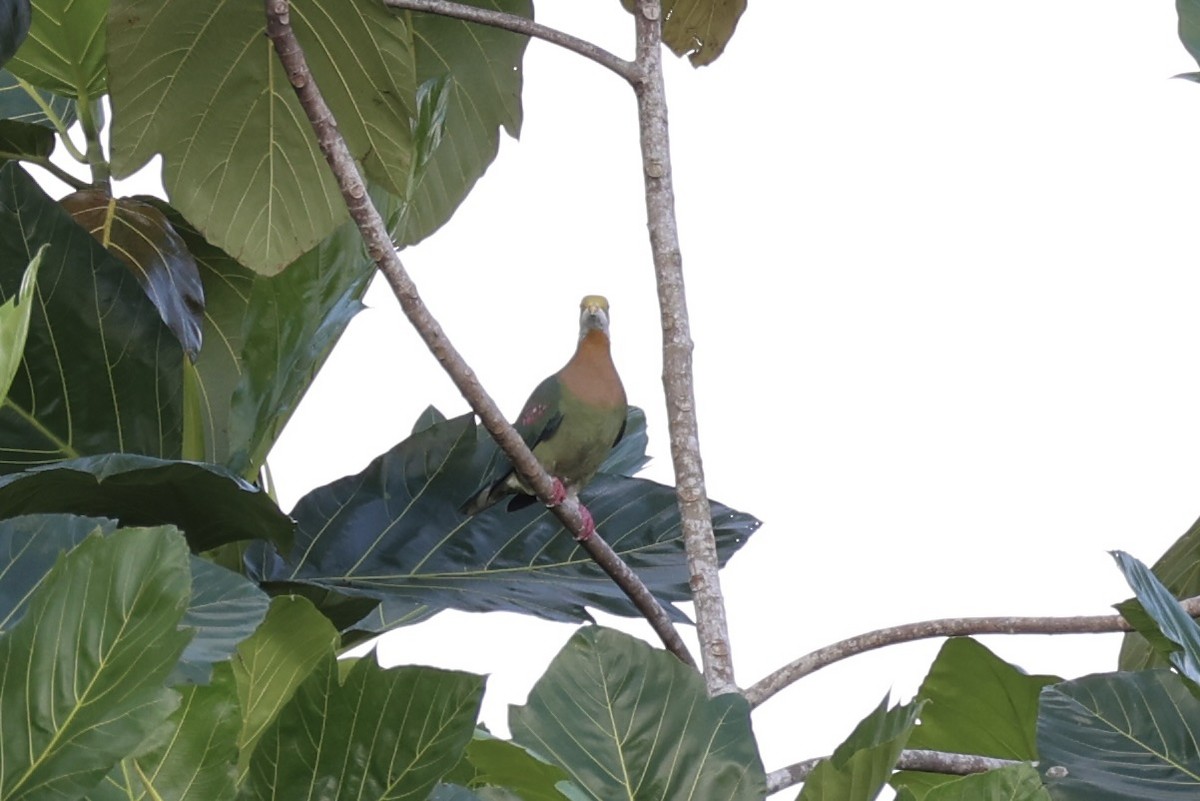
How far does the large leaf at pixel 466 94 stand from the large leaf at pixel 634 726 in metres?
1.17

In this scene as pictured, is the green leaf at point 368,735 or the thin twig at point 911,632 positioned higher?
the thin twig at point 911,632

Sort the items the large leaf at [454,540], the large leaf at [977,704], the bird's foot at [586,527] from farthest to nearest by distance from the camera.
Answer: the large leaf at [454,540] < the bird's foot at [586,527] < the large leaf at [977,704]

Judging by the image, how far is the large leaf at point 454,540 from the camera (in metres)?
1.39

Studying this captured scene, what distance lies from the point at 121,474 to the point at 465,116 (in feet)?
3.04

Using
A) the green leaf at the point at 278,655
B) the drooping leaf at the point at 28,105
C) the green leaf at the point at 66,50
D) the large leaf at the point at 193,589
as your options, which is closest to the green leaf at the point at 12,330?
the large leaf at the point at 193,589

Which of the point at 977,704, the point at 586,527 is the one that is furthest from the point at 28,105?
the point at 977,704

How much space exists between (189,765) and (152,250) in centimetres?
108

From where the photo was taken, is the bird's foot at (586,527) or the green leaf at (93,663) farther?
the bird's foot at (586,527)

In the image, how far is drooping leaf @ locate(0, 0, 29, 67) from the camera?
1.11m

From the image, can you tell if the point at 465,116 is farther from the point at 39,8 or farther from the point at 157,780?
the point at 157,780

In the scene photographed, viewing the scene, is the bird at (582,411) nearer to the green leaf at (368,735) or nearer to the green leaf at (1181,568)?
the green leaf at (1181,568)

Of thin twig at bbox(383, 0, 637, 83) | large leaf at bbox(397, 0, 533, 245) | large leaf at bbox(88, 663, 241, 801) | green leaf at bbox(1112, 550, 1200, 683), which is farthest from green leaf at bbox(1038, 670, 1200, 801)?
large leaf at bbox(397, 0, 533, 245)

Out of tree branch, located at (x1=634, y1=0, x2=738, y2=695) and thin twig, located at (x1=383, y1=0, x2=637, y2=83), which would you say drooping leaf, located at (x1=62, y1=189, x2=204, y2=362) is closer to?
thin twig, located at (x1=383, y1=0, x2=637, y2=83)

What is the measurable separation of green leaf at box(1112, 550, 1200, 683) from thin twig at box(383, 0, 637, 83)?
2.31ft
